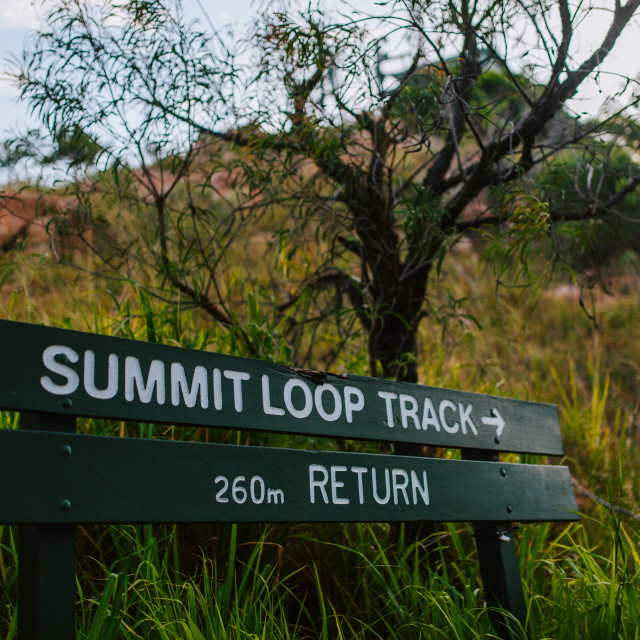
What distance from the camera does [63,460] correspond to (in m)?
1.33

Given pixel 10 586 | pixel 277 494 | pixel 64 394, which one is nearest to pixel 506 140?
pixel 277 494

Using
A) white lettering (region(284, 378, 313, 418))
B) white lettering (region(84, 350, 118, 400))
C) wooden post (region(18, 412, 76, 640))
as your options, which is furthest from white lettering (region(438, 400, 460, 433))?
wooden post (region(18, 412, 76, 640))

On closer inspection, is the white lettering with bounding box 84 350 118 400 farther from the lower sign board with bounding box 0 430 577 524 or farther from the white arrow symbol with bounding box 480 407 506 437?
the white arrow symbol with bounding box 480 407 506 437

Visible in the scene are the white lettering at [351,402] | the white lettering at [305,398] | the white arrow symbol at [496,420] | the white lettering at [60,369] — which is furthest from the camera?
the white arrow symbol at [496,420]

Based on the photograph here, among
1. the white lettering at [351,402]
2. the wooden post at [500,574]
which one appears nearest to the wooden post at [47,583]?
the white lettering at [351,402]

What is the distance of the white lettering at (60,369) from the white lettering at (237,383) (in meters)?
0.38

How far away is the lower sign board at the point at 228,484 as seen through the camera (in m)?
1.30

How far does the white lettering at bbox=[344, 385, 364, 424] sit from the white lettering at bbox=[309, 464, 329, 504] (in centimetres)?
18

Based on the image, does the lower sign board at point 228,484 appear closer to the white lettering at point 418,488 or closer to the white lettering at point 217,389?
the white lettering at point 418,488

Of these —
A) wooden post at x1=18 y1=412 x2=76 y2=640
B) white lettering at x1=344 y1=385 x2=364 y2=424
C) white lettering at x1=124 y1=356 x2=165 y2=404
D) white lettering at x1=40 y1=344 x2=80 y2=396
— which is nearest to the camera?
wooden post at x1=18 y1=412 x2=76 y2=640

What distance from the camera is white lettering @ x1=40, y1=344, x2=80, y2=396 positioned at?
4.49 feet

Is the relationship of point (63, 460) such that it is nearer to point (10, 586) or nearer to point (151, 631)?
point (151, 631)

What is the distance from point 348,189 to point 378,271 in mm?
392

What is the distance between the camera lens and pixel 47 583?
1.29 m
